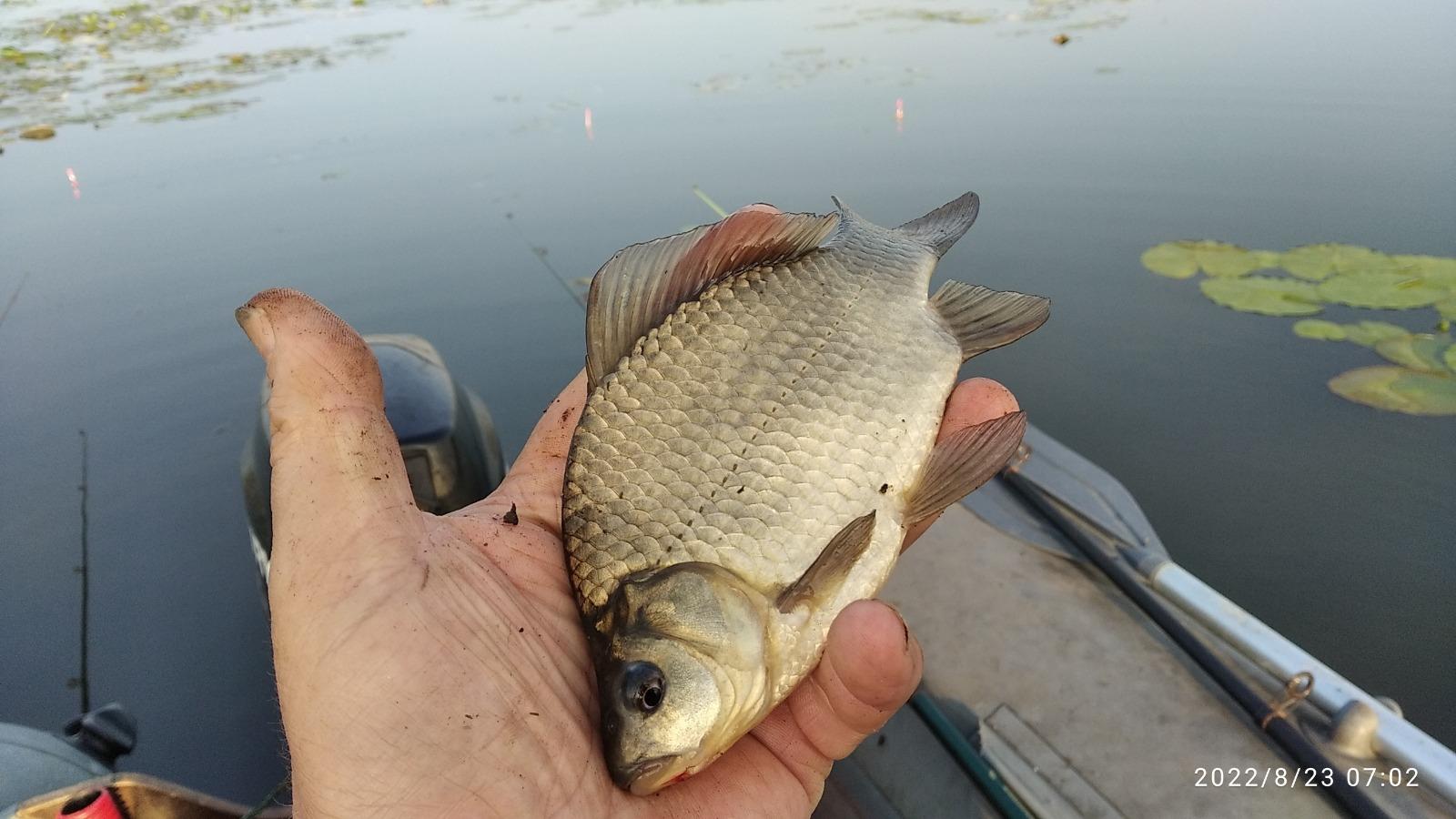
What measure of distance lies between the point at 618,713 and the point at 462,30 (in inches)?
809

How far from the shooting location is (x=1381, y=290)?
6.16 metres

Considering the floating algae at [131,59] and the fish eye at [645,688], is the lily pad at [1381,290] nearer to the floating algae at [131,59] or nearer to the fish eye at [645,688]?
the fish eye at [645,688]

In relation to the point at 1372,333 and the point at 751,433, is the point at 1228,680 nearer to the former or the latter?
the point at 751,433

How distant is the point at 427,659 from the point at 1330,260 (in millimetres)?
7731

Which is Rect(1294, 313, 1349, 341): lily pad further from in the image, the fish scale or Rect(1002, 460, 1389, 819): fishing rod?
the fish scale

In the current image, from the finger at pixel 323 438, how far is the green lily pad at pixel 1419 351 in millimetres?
6328

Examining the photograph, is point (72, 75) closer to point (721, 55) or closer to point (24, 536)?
point (721, 55)

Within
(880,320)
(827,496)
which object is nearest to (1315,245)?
(880,320)

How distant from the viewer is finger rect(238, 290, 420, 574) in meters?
1.84

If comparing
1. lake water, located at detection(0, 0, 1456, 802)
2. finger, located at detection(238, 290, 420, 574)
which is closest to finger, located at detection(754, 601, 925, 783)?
finger, located at detection(238, 290, 420, 574)

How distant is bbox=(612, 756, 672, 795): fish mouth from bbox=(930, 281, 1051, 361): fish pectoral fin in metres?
1.50

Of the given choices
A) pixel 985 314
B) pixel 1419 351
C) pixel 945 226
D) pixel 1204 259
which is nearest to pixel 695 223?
pixel 1204 259

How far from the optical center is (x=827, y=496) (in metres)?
2.01

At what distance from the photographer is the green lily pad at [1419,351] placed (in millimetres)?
5316
